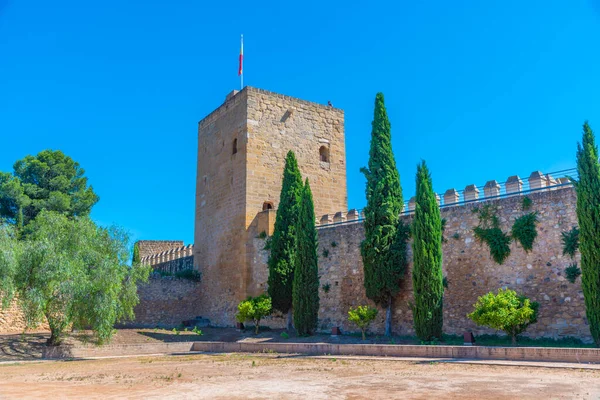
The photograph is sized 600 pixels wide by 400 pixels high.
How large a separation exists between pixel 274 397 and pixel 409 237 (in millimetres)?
11158

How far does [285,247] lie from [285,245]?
0.07m

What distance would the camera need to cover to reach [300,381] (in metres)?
9.11

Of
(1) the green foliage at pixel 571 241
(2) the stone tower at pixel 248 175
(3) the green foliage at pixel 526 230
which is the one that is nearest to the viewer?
(1) the green foliage at pixel 571 241

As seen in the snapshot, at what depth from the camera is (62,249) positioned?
1592 centimetres

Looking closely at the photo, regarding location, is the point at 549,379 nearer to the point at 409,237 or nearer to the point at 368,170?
the point at 409,237

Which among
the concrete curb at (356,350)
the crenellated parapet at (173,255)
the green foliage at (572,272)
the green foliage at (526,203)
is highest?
the crenellated parapet at (173,255)

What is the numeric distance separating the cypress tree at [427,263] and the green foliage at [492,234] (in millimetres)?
1220

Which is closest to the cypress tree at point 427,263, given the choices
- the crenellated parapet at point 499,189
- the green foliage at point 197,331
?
the crenellated parapet at point 499,189

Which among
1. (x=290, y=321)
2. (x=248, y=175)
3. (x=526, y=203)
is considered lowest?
(x=290, y=321)

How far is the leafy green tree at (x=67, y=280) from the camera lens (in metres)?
14.8

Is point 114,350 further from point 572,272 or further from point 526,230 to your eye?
point 572,272

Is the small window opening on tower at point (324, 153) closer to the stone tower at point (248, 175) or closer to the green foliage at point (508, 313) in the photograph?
the stone tower at point (248, 175)

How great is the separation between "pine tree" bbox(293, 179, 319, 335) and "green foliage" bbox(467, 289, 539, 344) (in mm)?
5948

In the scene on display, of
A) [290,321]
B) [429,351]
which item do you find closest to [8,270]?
[290,321]
